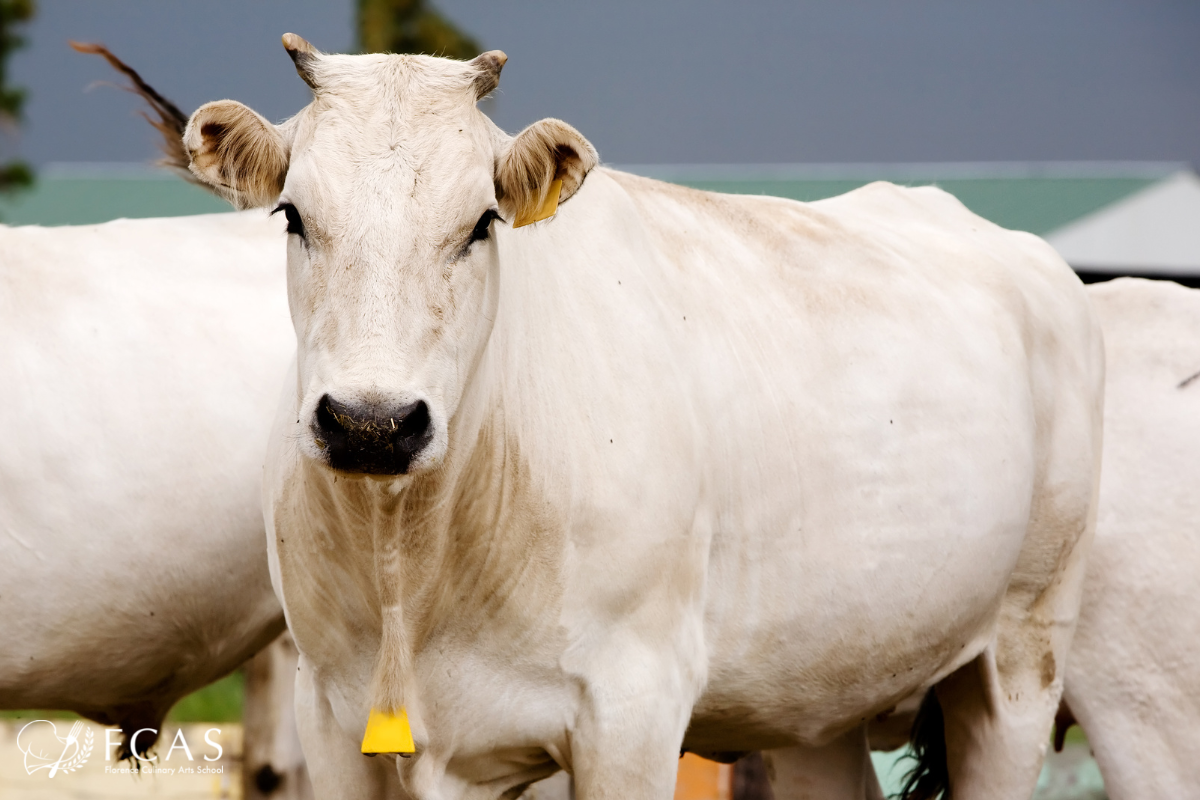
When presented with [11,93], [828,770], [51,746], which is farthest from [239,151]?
[11,93]

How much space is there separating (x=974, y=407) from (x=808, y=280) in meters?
0.55

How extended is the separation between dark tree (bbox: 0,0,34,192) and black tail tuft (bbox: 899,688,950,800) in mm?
15359

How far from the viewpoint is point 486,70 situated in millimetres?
2719

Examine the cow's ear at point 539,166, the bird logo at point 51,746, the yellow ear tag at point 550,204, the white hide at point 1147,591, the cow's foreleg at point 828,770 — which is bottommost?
the bird logo at point 51,746

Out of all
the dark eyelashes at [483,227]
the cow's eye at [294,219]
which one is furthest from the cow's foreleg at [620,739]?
the cow's eye at [294,219]

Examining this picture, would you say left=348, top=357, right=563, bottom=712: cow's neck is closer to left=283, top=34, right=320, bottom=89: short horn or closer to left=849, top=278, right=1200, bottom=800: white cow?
left=283, top=34, right=320, bottom=89: short horn

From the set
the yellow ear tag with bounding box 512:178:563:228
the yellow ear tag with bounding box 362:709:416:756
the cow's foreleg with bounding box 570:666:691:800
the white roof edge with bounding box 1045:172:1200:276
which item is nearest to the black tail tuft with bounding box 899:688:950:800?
the cow's foreleg with bounding box 570:666:691:800

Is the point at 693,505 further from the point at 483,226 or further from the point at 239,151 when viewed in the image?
the point at 239,151

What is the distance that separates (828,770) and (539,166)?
2.58m

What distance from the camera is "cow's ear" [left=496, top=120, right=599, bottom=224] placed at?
2.62m

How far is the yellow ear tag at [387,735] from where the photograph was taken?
2692mm

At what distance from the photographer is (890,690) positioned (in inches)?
140

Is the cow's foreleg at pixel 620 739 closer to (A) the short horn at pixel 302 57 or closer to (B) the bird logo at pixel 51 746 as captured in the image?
(A) the short horn at pixel 302 57

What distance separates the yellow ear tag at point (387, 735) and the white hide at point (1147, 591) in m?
2.52
